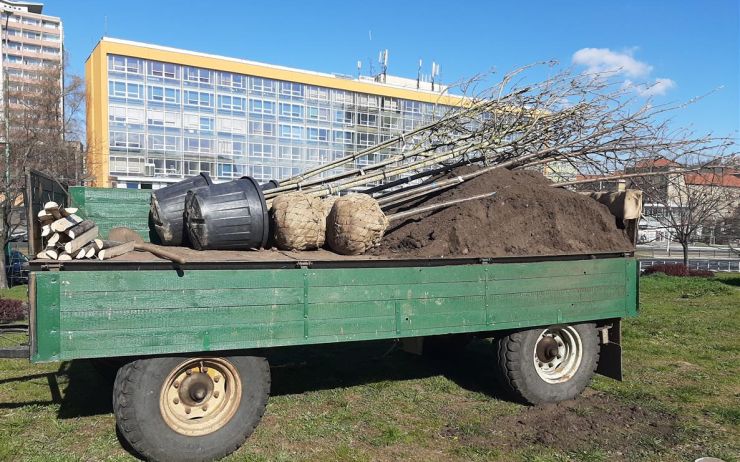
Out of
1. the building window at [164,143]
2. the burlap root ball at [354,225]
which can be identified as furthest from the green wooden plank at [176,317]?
the building window at [164,143]

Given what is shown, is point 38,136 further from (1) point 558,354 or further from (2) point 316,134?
(2) point 316,134

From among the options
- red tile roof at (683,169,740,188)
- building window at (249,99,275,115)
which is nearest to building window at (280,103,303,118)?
building window at (249,99,275,115)

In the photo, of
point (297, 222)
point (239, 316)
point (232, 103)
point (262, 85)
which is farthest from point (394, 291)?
point (262, 85)

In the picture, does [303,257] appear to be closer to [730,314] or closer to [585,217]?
[585,217]

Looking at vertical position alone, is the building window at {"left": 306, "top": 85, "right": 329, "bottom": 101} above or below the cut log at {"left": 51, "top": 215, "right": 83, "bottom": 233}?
above

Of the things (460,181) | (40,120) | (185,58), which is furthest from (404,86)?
(460,181)

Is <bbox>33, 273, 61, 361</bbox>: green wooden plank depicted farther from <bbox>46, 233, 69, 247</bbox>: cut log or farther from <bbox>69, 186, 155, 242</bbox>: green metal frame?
<bbox>69, 186, 155, 242</bbox>: green metal frame

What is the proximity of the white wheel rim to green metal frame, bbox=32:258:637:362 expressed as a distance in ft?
0.93

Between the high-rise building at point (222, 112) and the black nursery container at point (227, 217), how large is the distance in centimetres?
3717

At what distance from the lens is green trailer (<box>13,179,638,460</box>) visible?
11.8 ft

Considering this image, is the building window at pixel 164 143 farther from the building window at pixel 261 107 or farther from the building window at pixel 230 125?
A: the building window at pixel 261 107

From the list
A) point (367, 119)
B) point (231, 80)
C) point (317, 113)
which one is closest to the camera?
point (231, 80)

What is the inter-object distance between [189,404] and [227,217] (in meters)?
1.47

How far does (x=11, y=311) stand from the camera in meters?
9.17
